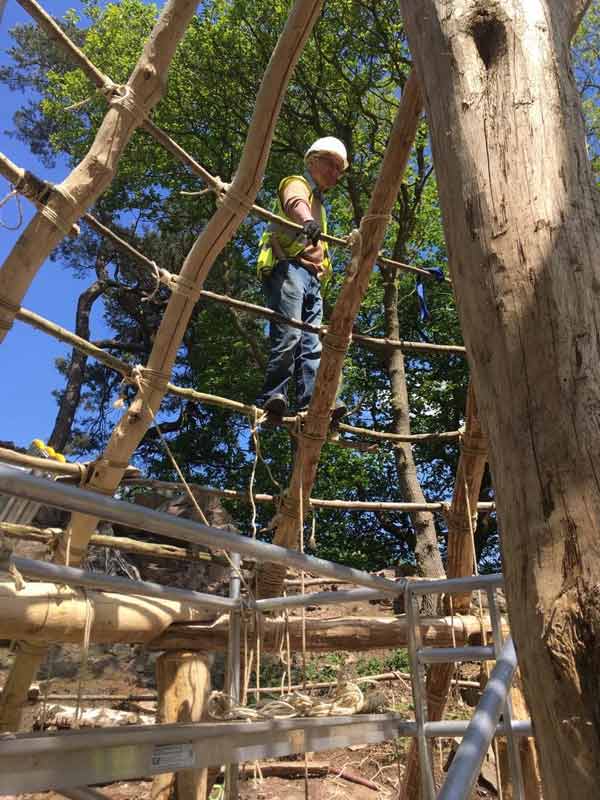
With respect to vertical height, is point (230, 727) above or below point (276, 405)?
below

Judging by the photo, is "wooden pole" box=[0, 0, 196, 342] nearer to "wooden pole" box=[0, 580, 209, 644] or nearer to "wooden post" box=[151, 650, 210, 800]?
"wooden pole" box=[0, 580, 209, 644]

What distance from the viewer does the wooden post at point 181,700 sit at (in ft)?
9.52

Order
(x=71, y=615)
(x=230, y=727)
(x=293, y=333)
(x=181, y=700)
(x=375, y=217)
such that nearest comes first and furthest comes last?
1. (x=230, y=727)
2. (x=71, y=615)
3. (x=181, y=700)
4. (x=375, y=217)
5. (x=293, y=333)

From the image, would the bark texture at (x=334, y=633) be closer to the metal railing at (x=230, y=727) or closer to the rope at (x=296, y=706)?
the metal railing at (x=230, y=727)

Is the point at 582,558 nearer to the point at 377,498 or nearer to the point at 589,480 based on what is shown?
the point at 589,480

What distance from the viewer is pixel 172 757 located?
1.60 meters

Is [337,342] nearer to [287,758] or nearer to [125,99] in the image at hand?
[125,99]

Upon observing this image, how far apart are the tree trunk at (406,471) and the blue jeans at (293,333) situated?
353 centimetres

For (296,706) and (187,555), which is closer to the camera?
(296,706)

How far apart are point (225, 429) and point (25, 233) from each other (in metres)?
10.5

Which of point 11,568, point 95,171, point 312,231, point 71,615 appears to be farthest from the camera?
point 312,231

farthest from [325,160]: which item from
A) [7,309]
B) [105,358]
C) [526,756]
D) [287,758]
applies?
[287,758]

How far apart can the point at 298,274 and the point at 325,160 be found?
65 cm

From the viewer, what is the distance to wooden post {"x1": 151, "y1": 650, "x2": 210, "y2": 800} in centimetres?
290
